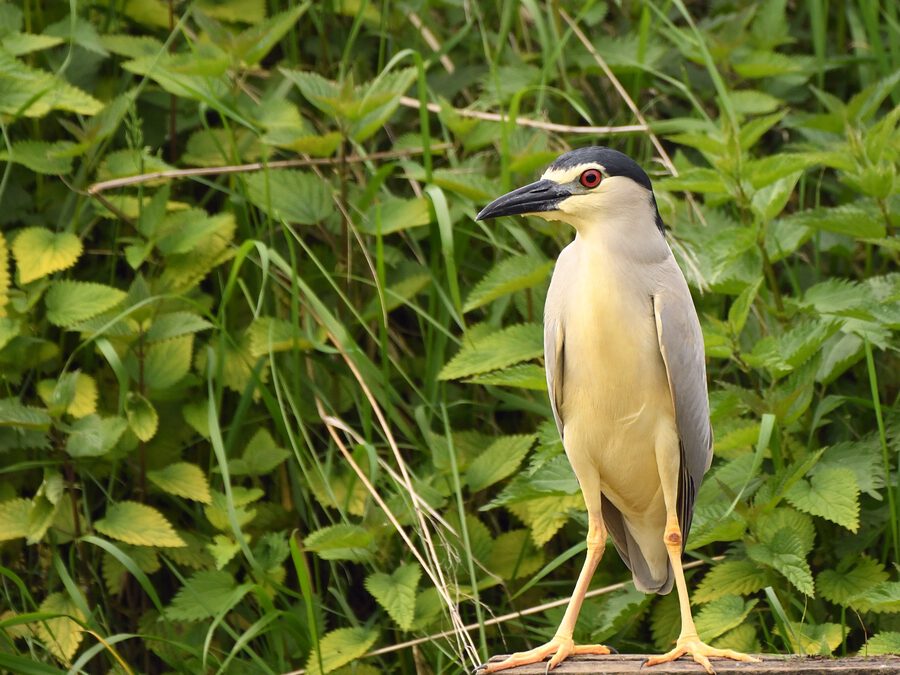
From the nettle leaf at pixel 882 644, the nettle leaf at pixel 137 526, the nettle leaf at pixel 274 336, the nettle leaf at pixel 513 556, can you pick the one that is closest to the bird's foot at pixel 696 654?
the nettle leaf at pixel 882 644

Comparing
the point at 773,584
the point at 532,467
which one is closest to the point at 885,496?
the point at 773,584

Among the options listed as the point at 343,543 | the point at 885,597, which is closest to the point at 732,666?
the point at 885,597

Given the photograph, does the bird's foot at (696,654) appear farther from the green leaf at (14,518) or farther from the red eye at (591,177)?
the green leaf at (14,518)

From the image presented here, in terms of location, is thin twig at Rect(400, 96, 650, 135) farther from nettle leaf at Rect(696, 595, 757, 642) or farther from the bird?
nettle leaf at Rect(696, 595, 757, 642)

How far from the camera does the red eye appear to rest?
3.03m

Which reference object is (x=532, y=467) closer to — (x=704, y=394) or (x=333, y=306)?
(x=704, y=394)

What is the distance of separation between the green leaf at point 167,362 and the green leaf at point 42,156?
0.76 m

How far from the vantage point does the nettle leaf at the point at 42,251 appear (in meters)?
4.14

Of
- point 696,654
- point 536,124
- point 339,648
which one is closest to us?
point 696,654

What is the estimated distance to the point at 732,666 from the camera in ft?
9.23

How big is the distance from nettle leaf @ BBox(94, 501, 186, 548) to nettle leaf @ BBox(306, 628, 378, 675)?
536mm

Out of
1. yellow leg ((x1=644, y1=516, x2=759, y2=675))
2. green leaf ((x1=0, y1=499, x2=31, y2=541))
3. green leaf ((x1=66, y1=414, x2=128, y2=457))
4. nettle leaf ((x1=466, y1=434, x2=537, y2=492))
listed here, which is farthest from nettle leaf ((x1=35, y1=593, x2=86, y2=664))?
yellow leg ((x1=644, y1=516, x2=759, y2=675))

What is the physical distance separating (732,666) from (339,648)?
4.69 ft

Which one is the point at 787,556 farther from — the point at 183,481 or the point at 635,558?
the point at 183,481
